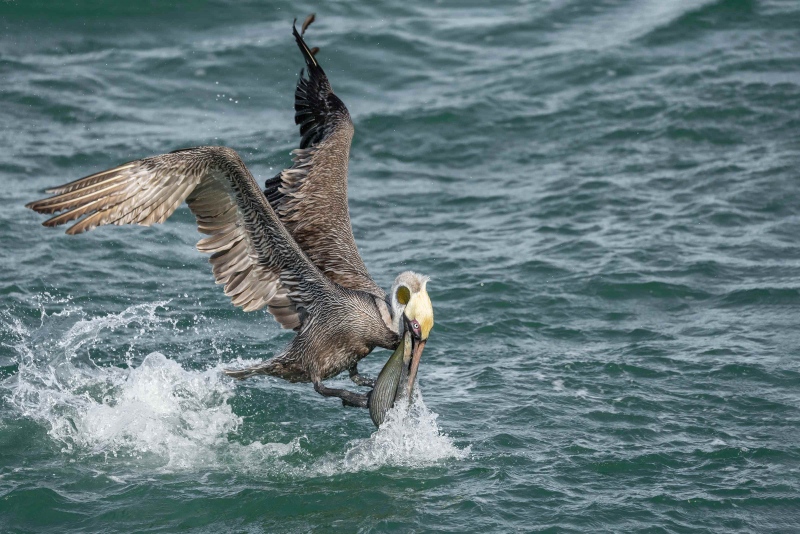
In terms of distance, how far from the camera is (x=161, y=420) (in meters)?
7.08

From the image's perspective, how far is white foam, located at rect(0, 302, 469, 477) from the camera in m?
6.70

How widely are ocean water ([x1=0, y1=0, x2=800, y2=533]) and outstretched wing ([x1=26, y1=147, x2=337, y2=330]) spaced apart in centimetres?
92

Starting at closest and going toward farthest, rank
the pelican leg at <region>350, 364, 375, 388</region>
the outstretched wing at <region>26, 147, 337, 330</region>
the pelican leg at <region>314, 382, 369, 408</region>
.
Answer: the outstretched wing at <region>26, 147, 337, 330</region> < the pelican leg at <region>314, 382, 369, 408</region> < the pelican leg at <region>350, 364, 375, 388</region>

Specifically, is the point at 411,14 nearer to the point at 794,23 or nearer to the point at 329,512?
the point at 794,23

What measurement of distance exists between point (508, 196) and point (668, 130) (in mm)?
2382

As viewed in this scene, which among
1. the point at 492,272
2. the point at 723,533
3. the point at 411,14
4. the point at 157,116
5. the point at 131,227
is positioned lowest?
the point at 723,533

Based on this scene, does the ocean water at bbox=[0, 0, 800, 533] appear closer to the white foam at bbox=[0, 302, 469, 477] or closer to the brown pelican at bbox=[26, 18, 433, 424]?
the white foam at bbox=[0, 302, 469, 477]

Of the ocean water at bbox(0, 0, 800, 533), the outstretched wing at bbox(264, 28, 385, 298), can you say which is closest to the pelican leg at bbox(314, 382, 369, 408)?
the ocean water at bbox(0, 0, 800, 533)

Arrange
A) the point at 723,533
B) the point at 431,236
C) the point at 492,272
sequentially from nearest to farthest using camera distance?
the point at 723,533 → the point at 492,272 → the point at 431,236

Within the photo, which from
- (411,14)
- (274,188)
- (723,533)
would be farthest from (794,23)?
(723,533)

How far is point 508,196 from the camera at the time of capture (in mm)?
11328

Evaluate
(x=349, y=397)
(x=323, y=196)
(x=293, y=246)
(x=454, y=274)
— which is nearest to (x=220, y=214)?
(x=293, y=246)

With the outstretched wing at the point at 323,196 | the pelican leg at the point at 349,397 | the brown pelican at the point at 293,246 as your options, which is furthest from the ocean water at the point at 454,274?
the outstretched wing at the point at 323,196

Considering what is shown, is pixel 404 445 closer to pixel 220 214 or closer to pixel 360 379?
pixel 360 379
